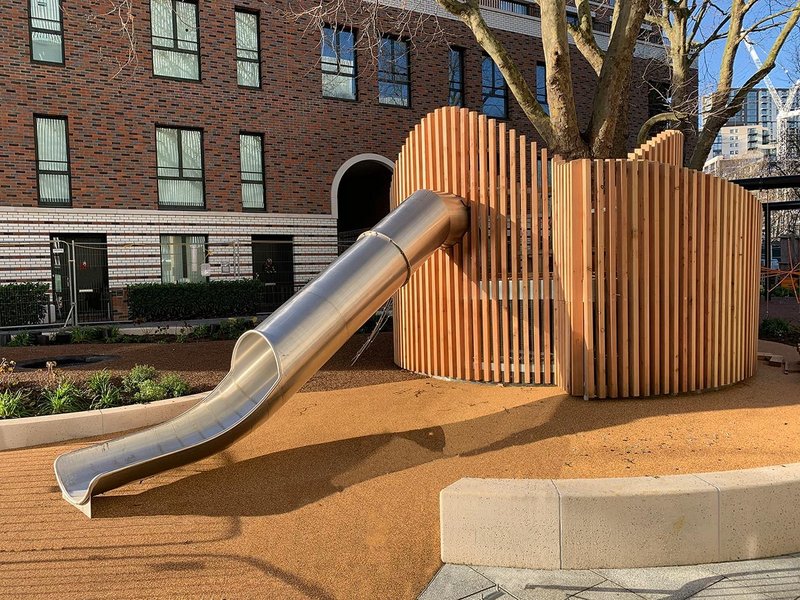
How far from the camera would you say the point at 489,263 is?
754 cm

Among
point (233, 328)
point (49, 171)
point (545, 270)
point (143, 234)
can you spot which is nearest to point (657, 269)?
point (545, 270)

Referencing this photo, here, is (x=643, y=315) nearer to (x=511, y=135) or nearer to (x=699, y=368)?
(x=699, y=368)

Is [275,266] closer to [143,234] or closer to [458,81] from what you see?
[143,234]

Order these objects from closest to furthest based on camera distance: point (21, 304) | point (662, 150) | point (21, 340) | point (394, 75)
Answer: point (662, 150)
point (21, 340)
point (21, 304)
point (394, 75)

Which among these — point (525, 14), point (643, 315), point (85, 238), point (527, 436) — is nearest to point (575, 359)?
point (643, 315)

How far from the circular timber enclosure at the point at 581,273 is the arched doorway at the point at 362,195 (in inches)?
560

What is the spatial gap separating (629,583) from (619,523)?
0.31m

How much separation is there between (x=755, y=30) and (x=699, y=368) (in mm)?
11689

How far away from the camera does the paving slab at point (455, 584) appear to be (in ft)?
11.0

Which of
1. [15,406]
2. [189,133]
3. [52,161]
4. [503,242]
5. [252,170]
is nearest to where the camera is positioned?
[15,406]

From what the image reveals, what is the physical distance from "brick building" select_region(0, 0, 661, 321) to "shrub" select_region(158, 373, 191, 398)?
1129 centimetres

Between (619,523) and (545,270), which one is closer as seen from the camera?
(619,523)

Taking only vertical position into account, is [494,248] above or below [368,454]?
above

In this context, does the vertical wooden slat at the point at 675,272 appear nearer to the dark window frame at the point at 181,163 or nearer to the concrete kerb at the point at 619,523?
the concrete kerb at the point at 619,523
